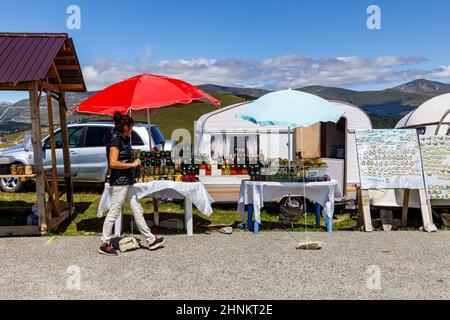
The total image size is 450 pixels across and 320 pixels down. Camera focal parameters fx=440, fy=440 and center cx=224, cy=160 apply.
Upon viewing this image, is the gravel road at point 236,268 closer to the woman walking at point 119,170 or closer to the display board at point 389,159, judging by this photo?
the woman walking at point 119,170

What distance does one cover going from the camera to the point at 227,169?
26.9ft

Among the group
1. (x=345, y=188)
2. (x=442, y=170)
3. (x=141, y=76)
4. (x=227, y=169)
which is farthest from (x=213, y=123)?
(x=442, y=170)

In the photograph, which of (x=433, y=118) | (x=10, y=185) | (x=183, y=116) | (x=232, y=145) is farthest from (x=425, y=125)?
(x=183, y=116)

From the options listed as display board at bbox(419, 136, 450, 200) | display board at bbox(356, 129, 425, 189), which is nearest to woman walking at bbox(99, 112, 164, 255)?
display board at bbox(356, 129, 425, 189)

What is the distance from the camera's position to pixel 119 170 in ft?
20.1

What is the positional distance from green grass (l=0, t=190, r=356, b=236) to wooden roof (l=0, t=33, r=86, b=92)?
8.62ft

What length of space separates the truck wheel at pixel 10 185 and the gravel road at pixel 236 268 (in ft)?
18.9

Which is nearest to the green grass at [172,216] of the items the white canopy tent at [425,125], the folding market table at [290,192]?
the folding market table at [290,192]

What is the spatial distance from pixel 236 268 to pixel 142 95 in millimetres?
3197

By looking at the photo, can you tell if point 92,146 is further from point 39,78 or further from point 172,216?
point 39,78

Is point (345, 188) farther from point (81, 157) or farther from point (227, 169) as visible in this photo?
point (81, 157)

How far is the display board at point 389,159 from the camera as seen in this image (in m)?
7.70
